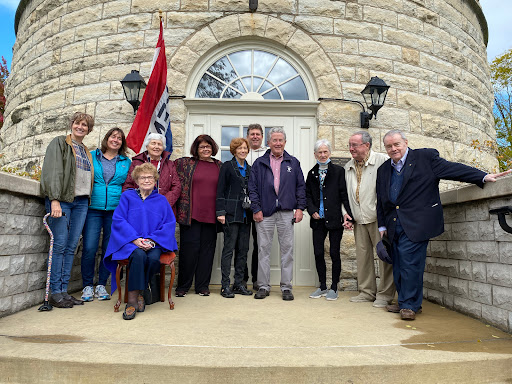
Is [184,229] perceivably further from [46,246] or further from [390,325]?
[390,325]

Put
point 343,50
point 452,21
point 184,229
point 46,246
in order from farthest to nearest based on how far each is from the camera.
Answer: point 452,21 < point 343,50 < point 184,229 < point 46,246

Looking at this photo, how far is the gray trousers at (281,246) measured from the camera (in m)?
4.38

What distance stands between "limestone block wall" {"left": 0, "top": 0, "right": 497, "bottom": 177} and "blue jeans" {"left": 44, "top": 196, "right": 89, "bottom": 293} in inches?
67.2

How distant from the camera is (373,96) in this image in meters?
5.13

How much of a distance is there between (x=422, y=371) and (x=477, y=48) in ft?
21.2

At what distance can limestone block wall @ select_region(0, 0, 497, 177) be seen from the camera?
213 inches

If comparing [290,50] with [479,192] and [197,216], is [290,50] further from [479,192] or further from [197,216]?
[479,192]

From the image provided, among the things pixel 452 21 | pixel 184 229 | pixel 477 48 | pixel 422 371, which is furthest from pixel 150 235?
pixel 477 48

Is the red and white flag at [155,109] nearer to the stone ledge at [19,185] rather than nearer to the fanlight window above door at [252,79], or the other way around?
the fanlight window above door at [252,79]

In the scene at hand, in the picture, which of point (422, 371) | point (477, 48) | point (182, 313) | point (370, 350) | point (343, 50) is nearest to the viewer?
point (422, 371)

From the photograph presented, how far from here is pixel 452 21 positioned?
630cm

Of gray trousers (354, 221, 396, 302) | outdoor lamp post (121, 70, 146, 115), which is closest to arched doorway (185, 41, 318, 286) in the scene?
outdoor lamp post (121, 70, 146, 115)

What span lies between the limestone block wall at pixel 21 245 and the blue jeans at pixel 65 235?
180 millimetres

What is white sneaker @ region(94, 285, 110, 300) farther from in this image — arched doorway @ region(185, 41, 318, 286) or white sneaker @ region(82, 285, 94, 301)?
arched doorway @ region(185, 41, 318, 286)
